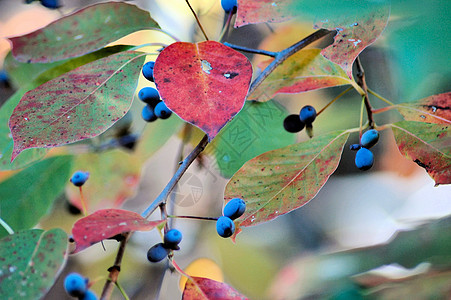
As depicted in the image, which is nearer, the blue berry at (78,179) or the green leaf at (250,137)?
the blue berry at (78,179)

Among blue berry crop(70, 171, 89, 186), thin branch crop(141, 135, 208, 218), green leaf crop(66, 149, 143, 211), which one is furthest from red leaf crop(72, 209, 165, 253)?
green leaf crop(66, 149, 143, 211)

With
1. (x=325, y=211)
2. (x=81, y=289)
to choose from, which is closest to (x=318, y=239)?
(x=325, y=211)

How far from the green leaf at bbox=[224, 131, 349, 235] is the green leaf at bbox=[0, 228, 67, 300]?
160mm

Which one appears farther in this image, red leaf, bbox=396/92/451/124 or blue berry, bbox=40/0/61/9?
blue berry, bbox=40/0/61/9

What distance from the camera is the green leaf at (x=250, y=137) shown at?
0.60 metres

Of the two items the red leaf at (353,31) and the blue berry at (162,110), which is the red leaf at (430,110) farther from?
the blue berry at (162,110)

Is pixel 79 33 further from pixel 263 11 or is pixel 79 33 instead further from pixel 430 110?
pixel 430 110

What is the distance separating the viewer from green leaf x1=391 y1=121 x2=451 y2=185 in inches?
A: 16.2

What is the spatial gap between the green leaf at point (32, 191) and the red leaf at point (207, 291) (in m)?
0.27

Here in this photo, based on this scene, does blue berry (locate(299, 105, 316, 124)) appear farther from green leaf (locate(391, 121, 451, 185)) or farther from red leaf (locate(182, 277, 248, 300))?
red leaf (locate(182, 277, 248, 300))

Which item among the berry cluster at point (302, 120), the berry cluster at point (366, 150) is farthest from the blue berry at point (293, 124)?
the berry cluster at point (366, 150)

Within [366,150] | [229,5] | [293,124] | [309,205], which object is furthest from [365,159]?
[309,205]

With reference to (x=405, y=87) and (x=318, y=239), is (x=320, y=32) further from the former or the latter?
(x=318, y=239)

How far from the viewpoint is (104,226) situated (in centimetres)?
29
